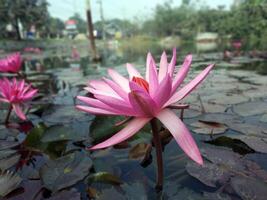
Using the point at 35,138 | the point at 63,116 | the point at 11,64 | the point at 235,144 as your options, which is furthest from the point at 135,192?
the point at 11,64

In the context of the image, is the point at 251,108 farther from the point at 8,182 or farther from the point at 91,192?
the point at 8,182

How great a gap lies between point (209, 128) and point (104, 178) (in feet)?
2.28

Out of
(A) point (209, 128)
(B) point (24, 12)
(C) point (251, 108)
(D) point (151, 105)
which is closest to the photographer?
(D) point (151, 105)

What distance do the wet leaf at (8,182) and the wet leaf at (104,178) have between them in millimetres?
243

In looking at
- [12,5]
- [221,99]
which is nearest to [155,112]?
[221,99]

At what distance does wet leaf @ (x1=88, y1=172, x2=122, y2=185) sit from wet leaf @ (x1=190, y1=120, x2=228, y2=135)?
23.8 inches

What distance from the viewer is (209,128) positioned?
4.77 ft

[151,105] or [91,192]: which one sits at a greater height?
[151,105]

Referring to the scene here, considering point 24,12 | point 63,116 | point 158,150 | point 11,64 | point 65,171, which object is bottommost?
point 63,116

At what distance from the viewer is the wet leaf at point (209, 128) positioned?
1.42 metres

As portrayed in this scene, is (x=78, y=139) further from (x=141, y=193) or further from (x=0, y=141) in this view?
(x=141, y=193)

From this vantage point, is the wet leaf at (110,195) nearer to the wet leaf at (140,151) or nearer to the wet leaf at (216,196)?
the wet leaf at (216,196)

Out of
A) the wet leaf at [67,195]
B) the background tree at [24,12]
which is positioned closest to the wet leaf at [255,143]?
the wet leaf at [67,195]

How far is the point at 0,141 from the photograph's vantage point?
1453 mm
